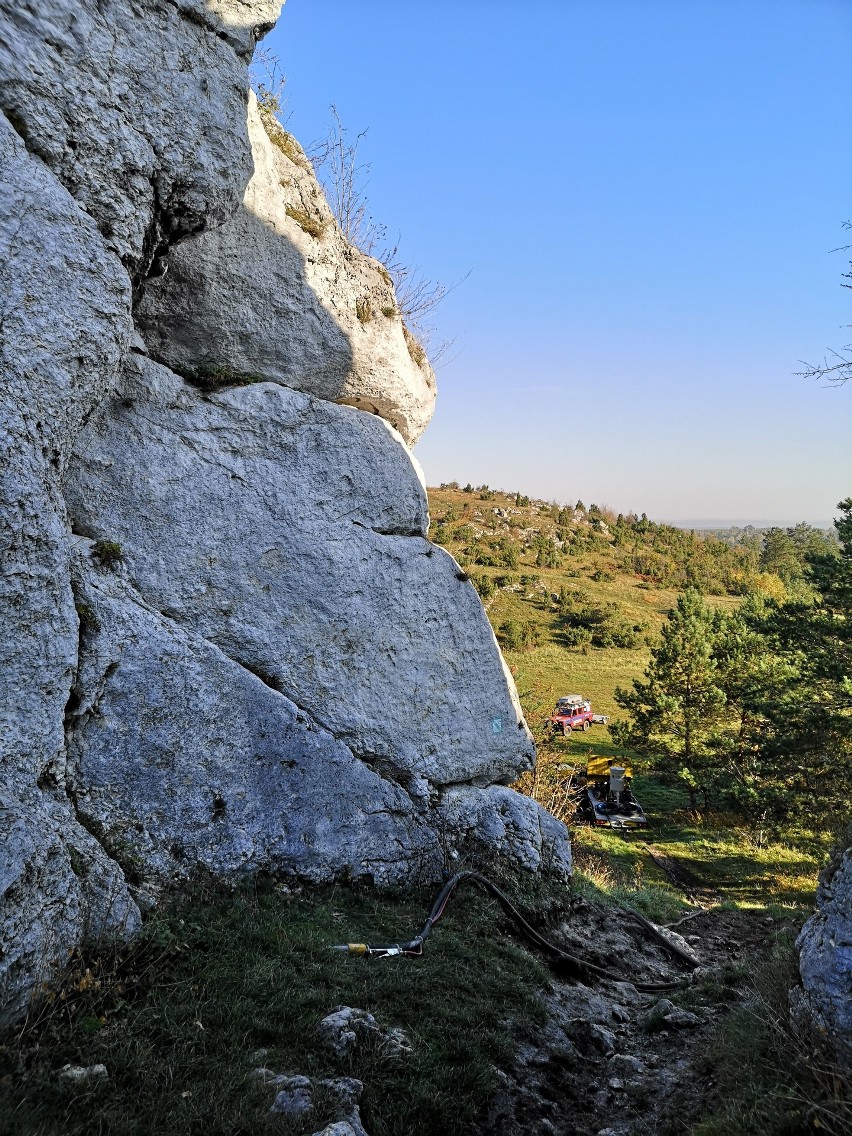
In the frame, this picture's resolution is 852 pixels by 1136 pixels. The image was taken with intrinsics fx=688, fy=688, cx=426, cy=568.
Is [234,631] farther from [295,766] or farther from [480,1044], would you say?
[480,1044]

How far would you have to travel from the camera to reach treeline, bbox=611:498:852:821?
2073cm

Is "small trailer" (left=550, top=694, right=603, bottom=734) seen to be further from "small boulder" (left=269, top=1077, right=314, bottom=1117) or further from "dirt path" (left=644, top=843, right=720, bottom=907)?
"small boulder" (left=269, top=1077, right=314, bottom=1117)

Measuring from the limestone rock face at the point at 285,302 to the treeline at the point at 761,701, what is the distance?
15968 millimetres

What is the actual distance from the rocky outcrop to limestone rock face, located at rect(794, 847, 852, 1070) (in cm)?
434

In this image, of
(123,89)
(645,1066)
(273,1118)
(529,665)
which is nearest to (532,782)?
(645,1066)

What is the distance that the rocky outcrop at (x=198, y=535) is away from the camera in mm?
5566

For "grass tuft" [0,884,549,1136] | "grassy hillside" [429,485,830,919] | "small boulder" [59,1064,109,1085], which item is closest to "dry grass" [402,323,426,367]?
"grass tuft" [0,884,549,1136]

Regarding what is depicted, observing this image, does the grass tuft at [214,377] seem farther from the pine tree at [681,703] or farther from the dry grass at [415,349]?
the pine tree at [681,703]

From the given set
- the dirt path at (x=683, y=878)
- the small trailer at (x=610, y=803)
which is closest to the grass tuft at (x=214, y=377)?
the dirt path at (x=683, y=878)

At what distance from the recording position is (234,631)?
7.62m

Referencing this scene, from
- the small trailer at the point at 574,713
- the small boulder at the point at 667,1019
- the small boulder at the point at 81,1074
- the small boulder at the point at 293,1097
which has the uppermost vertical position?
the small boulder at the point at 81,1074

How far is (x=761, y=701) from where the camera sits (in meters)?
22.3

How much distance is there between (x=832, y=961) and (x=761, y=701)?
754 inches

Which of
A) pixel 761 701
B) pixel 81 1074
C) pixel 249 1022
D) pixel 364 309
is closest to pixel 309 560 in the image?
pixel 364 309
